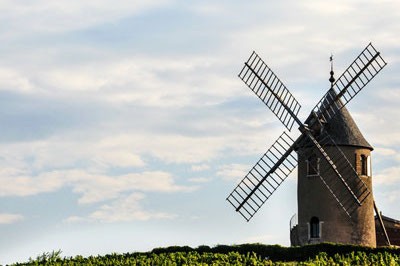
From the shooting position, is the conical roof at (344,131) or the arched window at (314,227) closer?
the conical roof at (344,131)

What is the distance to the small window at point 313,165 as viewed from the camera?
119 feet

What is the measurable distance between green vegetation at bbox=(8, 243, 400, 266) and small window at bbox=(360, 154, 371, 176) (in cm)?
515

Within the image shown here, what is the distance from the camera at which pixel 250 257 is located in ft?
97.4

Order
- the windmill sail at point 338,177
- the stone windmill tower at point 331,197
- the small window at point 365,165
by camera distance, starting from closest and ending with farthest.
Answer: the windmill sail at point 338,177
the stone windmill tower at point 331,197
the small window at point 365,165

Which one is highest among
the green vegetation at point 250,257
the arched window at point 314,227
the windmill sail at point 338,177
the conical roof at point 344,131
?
the conical roof at point 344,131

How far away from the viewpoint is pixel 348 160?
36.1 metres

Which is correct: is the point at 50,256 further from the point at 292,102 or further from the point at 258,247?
the point at 292,102

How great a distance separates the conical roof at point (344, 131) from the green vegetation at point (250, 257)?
5491 millimetres

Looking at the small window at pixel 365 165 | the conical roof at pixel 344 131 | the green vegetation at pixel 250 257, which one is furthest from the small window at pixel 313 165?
the green vegetation at pixel 250 257

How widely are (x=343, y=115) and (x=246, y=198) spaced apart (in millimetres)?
6032

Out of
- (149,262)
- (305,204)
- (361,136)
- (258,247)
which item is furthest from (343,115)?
(149,262)

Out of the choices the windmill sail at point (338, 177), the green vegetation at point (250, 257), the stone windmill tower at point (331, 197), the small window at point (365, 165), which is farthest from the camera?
the small window at point (365, 165)

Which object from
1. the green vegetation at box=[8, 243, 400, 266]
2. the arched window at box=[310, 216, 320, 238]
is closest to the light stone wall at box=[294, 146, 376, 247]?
the arched window at box=[310, 216, 320, 238]

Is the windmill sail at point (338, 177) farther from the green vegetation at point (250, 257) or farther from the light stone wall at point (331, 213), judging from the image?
the green vegetation at point (250, 257)
